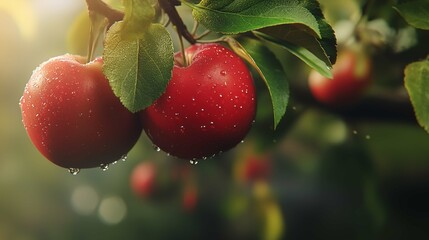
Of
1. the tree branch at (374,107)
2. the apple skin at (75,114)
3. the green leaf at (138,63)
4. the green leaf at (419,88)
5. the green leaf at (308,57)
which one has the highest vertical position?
the green leaf at (138,63)

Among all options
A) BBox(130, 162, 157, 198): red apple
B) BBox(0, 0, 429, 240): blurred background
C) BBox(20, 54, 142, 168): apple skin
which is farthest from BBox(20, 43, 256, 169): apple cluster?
BBox(130, 162, 157, 198): red apple

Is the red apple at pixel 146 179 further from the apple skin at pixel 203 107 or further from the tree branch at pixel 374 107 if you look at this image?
the apple skin at pixel 203 107

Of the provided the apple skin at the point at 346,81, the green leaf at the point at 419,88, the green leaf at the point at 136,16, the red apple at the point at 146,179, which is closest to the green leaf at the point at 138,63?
the green leaf at the point at 136,16

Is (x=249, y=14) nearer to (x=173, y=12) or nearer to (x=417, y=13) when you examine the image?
(x=173, y=12)

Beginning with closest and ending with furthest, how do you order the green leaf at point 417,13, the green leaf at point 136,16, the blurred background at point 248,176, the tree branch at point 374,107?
the green leaf at point 136,16, the green leaf at point 417,13, the tree branch at point 374,107, the blurred background at point 248,176

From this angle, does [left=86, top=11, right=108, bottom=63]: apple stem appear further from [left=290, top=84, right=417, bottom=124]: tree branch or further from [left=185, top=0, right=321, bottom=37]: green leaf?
[left=290, top=84, right=417, bottom=124]: tree branch

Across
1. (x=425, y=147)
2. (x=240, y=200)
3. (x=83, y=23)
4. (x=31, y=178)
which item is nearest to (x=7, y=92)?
(x=31, y=178)
